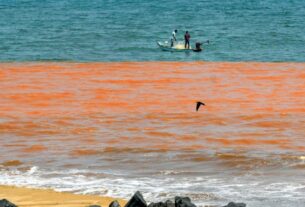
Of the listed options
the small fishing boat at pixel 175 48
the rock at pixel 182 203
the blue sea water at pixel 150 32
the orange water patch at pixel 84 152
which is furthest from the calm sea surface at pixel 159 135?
the small fishing boat at pixel 175 48

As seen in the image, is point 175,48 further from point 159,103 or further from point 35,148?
point 35,148

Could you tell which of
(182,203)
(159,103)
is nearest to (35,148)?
(159,103)

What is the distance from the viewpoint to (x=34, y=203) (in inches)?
539

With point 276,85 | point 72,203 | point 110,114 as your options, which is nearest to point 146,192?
point 72,203

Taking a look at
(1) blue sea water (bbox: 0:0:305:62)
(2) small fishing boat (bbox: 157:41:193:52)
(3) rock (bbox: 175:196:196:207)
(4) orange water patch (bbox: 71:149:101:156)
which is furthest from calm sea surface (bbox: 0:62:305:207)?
(2) small fishing boat (bbox: 157:41:193:52)

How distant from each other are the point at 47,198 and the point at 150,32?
5665 cm

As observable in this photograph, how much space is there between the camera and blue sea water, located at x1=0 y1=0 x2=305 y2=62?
52438 mm

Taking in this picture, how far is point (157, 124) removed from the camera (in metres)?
23.0

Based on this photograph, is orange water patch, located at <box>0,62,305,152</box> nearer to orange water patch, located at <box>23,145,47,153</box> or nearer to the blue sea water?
orange water patch, located at <box>23,145,47,153</box>

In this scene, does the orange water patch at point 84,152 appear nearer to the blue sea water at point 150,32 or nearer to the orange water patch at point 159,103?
the orange water patch at point 159,103

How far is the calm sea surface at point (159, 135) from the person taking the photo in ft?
50.6

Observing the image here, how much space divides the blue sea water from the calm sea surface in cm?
1526

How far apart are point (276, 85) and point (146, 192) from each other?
18326 mm

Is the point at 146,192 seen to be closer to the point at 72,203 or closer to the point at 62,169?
the point at 72,203
